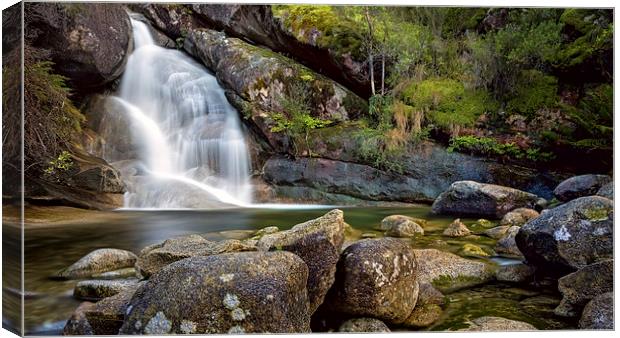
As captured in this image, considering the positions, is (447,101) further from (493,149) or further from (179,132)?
(179,132)

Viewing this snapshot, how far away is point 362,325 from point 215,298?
4.59 feet

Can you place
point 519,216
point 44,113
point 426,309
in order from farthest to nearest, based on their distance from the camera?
1. point 519,216
2. point 44,113
3. point 426,309

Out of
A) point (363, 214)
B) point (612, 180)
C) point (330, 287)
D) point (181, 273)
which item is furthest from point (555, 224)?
point (181, 273)

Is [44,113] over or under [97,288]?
over

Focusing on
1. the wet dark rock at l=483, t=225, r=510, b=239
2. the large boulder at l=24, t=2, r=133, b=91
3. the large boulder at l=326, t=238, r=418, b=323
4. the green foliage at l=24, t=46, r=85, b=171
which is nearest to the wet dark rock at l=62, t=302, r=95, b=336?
the green foliage at l=24, t=46, r=85, b=171

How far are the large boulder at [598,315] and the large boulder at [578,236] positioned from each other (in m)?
0.41

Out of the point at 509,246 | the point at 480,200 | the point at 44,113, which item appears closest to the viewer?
the point at 44,113

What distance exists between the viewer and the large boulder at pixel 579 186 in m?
5.24

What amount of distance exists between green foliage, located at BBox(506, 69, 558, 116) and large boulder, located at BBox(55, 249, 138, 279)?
4.29 metres

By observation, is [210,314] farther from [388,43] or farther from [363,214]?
[388,43]

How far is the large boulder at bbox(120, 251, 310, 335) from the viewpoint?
3.44 m

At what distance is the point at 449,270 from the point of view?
5.03 meters

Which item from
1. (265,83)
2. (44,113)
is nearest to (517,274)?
(265,83)

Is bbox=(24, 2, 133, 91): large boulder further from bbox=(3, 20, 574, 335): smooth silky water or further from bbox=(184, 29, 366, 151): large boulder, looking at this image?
bbox=(184, 29, 366, 151): large boulder
